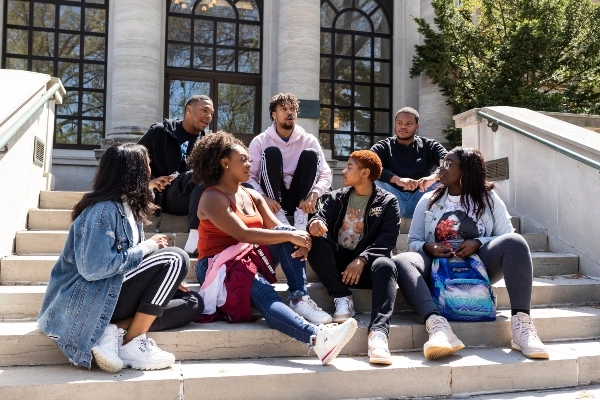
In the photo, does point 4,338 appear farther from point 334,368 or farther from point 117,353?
point 334,368

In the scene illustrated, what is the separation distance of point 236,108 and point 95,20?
327cm

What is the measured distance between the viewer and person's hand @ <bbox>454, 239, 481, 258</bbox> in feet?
13.9

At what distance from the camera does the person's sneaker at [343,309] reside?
13.2 ft

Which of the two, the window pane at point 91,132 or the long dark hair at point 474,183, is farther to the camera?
the window pane at point 91,132

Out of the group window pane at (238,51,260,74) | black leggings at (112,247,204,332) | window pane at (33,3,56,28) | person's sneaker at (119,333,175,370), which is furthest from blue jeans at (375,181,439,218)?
window pane at (33,3,56,28)

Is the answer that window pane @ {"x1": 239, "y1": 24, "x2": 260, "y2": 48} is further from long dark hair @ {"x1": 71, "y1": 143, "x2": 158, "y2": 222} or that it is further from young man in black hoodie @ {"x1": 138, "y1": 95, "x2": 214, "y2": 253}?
long dark hair @ {"x1": 71, "y1": 143, "x2": 158, "y2": 222}

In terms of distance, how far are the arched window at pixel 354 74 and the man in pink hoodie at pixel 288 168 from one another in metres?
7.05

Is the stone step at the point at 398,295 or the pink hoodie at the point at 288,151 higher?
the pink hoodie at the point at 288,151

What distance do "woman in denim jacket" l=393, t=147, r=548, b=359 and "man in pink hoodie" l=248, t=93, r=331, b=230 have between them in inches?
43.7

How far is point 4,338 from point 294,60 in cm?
884

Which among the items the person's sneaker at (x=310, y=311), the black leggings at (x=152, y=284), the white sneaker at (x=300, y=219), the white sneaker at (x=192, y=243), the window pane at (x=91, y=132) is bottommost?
the person's sneaker at (x=310, y=311)

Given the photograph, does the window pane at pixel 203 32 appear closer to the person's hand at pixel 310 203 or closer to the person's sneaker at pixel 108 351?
the person's hand at pixel 310 203

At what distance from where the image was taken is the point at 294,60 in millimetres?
11406

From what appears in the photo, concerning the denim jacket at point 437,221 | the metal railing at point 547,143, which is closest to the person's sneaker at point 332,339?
the denim jacket at point 437,221
